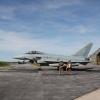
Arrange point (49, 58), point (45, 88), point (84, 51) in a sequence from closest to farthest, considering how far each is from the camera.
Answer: point (45, 88)
point (49, 58)
point (84, 51)

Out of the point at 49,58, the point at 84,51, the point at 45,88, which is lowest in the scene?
the point at 45,88

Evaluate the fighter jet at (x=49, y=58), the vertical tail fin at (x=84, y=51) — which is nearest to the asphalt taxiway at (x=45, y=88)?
the fighter jet at (x=49, y=58)

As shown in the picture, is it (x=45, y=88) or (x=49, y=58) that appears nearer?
(x=45, y=88)

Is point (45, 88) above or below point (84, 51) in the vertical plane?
below

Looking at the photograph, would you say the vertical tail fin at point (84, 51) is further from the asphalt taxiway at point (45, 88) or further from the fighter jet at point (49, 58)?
the asphalt taxiway at point (45, 88)

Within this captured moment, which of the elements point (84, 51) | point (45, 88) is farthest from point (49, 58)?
point (45, 88)

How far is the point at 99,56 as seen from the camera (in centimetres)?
10175

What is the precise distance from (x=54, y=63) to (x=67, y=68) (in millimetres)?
7260

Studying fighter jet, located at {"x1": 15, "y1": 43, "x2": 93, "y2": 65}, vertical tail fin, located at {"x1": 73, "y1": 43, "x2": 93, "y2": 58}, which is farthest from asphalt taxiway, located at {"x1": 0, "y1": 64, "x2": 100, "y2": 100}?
vertical tail fin, located at {"x1": 73, "y1": 43, "x2": 93, "y2": 58}

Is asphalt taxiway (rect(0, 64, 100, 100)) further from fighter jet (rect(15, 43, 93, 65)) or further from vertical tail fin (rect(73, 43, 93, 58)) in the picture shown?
vertical tail fin (rect(73, 43, 93, 58))

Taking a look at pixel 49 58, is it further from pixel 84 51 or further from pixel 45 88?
pixel 45 88

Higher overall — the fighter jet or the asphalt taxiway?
the fighter jet

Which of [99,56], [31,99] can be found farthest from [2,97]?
[99,56]

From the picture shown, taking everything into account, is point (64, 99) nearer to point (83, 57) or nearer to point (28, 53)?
point (28, 53)
